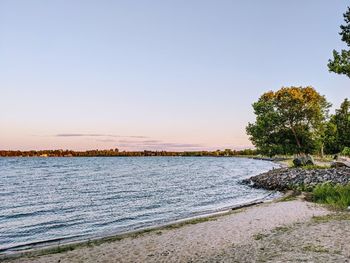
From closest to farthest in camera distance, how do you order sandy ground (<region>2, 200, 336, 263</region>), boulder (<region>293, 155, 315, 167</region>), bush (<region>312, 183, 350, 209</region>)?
1. sandy ground (<region>2, 200, 336, 263</region>)
2. bush (<region>312, 183, 350, 209</region>)
3. boulder (<region>293, 155, 315, 167</region>)

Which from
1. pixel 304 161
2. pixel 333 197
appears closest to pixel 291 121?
pixel 304 161

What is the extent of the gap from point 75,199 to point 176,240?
23.3 meters

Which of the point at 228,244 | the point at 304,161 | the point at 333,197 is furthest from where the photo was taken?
the point at 304,161

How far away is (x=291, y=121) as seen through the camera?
61.5 metres

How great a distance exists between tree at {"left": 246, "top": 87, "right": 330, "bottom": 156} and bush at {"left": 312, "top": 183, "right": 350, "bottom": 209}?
3416 cm

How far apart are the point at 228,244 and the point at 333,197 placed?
13938mm

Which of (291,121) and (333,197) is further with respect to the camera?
(291,121)

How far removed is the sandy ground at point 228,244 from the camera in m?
11.8

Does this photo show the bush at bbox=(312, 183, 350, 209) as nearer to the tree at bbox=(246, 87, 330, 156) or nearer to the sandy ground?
the sandy ground

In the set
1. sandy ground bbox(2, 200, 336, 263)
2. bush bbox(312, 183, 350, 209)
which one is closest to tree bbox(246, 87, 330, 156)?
bush bbox(312, 183, 350, 209)

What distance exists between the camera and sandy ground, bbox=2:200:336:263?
466 inches

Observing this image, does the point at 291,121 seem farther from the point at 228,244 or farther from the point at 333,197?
the point at 228,244

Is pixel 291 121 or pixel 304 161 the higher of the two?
pixel 291 121

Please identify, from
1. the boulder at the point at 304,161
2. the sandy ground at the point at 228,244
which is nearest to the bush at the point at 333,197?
the sandy ground at the point at 228,244
